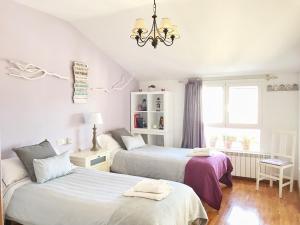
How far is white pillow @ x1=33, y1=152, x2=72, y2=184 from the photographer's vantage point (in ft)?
8.79

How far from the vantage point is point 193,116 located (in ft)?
16.1

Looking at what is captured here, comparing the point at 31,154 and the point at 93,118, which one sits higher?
the point at 93,118

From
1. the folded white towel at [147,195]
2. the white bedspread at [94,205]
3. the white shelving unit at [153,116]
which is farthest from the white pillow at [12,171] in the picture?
the white shelving unit at [153,116]

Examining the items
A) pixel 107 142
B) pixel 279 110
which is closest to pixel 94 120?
pixel 107 142

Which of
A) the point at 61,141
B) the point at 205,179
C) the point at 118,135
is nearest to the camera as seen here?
the point at 205,179

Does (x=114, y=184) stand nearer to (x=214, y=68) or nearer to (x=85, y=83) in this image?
(x=85, y=83)

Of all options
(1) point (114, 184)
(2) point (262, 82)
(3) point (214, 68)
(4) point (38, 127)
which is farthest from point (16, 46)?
(2) point (262, 82)

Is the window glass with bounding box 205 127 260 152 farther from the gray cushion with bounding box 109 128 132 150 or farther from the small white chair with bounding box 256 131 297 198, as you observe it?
the gray cushion with bounding box 109 128 132 150

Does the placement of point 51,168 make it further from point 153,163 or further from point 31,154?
point 153,163

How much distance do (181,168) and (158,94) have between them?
2063 millimetres

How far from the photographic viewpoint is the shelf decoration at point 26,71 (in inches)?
119

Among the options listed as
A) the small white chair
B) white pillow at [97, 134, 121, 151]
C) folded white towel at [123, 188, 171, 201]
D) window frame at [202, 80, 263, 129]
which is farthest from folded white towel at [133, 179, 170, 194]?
window frame at [202, 80, 263, 129]

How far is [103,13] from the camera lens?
339 cm

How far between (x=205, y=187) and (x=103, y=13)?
2.75m
